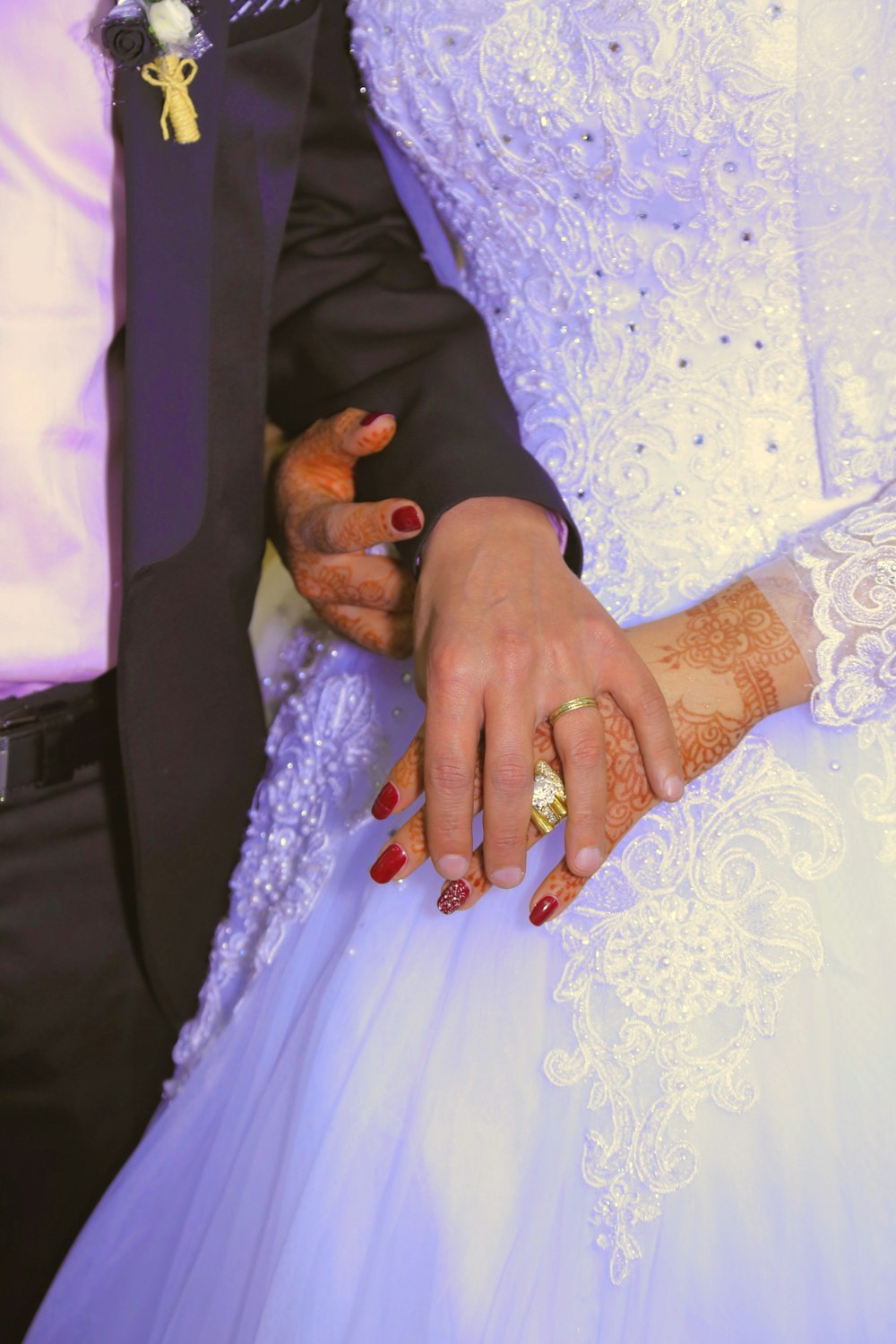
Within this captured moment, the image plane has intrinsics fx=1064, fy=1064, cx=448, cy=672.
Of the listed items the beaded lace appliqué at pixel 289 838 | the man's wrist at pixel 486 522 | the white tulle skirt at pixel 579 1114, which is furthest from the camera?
the beaded lace appliqué at pixel 289 838

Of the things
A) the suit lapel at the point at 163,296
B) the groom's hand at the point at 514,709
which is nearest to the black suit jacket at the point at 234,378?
the suit lapel at the point at 163,296

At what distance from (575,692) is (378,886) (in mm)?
224

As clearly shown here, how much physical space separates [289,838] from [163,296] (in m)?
0.44

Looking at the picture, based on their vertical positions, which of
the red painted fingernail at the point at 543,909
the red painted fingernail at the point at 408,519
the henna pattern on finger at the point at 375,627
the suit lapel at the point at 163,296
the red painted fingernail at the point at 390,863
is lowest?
the red painted fingernail at the point at 543,909

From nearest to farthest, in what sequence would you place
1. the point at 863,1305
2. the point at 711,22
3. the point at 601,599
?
1. the point at 863,1305
2. the point at 711,22
3. the point at 601,599

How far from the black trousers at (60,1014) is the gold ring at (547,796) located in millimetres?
446

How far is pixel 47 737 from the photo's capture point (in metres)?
0.90

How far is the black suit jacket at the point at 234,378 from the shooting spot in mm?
727

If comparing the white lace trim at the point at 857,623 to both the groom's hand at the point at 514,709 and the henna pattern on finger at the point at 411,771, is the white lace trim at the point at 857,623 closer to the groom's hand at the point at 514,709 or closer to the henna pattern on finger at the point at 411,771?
the groom's hand at the point at 514,709

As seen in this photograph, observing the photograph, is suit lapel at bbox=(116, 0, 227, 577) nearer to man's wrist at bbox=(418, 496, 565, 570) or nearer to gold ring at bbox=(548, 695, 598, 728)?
man's wrist at bbox=(418, 496, 565, 570)

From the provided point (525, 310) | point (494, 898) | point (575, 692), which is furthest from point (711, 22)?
point (494, 898)

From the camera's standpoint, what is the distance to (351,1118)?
0.70 m

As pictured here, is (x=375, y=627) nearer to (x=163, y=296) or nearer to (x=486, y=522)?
(x=486, y=522)

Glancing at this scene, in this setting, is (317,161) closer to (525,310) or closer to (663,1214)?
(525,310)
